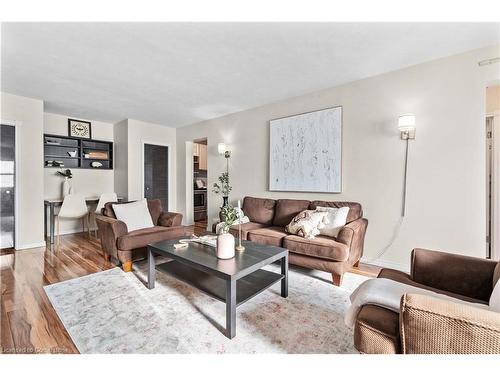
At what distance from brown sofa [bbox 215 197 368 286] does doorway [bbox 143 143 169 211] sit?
9.64 ft

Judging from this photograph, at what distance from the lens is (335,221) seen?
270 centimetres

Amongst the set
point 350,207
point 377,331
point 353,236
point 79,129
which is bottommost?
point 377,331

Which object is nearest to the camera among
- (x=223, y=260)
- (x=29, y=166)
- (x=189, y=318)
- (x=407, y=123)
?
(x=189, y=318)

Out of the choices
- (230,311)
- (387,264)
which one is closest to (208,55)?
(230,311)

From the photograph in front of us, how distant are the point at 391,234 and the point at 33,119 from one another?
5.58 meters

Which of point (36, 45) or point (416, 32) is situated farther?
point (36, 45)

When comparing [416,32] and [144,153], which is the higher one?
[416,32]

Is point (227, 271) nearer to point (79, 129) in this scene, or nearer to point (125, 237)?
point (125, 237)

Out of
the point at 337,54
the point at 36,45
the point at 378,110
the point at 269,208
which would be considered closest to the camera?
the point at 36,45

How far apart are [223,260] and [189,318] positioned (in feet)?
1.64

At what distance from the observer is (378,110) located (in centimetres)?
289
